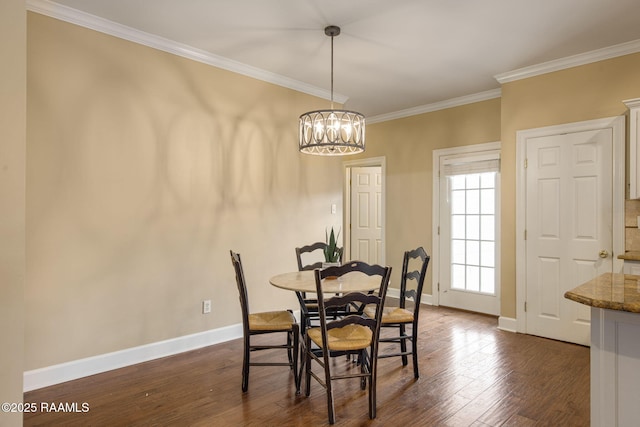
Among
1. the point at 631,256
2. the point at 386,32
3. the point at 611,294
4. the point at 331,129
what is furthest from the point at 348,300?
the point at 631,256

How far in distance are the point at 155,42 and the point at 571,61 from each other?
3.95 meters

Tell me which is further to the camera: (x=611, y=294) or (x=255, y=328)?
(x=255, y=328)

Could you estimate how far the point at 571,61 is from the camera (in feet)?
12.0

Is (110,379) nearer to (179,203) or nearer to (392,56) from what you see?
(179,203)

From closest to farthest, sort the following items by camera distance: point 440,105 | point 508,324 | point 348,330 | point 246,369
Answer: point 348,330
point 246,369
point 508,324
point 440,105

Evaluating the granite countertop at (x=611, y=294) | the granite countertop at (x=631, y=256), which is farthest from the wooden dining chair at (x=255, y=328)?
the granite countertop at (x=631, y=256)

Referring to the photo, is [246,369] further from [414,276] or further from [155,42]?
[155,42]

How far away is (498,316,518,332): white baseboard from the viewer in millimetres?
4023

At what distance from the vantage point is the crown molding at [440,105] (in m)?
4.65

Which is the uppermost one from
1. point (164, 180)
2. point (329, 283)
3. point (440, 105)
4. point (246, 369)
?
point (440, 105)

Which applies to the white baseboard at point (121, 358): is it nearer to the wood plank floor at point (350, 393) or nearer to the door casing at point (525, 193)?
the wood plank floor at point (350, 393)

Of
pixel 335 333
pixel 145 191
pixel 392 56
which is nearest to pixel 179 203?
pixel 145 191

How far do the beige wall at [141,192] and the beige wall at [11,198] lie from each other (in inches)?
40.0

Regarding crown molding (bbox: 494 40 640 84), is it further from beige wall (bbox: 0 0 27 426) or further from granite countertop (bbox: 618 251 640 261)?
beige wall (bbox: 0 0 27 426)
